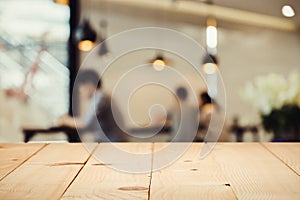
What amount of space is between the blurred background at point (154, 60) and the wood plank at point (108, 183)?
428 centimetres

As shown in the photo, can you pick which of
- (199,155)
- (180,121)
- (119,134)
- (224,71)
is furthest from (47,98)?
(199,155)

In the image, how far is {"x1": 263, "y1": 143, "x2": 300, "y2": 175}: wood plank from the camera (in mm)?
904

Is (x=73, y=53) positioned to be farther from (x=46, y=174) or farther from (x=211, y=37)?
(x=46, y=174)

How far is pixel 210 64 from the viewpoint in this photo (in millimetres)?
5422

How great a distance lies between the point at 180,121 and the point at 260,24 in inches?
63.1

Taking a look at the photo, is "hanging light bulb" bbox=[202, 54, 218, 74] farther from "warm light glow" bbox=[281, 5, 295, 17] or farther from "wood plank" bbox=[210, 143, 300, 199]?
"wood plank" bbox=[210, 143, 300, 199]

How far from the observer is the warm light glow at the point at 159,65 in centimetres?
530

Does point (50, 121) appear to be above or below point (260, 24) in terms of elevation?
below

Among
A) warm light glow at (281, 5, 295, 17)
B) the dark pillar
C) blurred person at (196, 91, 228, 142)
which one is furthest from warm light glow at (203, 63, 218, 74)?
the dark pillar

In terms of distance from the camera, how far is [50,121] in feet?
17.3

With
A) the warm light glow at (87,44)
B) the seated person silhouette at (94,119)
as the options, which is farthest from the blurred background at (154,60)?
the warm light glow at (87,44)

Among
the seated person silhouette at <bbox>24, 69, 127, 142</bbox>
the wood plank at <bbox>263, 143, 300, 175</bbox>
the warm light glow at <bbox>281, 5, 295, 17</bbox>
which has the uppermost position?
the warm light glow at <bbox>281, 5, 295, 17</bbox>

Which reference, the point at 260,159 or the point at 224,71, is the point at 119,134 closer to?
the point at 224,71

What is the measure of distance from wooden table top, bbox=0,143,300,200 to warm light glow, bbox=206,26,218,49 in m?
4.35
